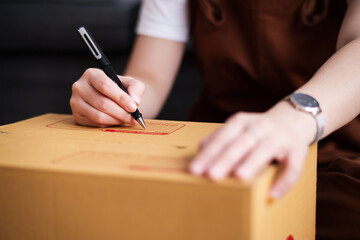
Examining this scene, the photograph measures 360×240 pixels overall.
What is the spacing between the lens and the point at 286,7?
86 cm

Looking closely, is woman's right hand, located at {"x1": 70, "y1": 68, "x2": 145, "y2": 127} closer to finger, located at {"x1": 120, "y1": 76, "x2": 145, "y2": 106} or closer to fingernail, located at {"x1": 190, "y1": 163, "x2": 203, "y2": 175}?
finger, located at {"x1": 120, "y1": 76, "x2": 145, "y2": 106}

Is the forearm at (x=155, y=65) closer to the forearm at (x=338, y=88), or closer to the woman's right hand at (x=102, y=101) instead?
the woman's right hand at (x=102, y=101)

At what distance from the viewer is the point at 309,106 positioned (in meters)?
0.55

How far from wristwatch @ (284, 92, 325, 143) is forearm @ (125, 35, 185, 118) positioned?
1.45 feet

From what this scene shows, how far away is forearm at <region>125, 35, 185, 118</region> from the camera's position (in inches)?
38.6

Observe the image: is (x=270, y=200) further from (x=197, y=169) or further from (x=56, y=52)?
(x=56, y=52)

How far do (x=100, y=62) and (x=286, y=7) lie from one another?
38 centimetres

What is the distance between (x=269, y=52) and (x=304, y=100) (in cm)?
35

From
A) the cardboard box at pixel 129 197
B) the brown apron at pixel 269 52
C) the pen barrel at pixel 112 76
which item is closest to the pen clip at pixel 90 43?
the pen barrel at pixel 112 76

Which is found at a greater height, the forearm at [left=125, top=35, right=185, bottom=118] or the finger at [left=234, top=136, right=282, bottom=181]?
the forearm at [left=125, top=35, right=185, bottom=118]

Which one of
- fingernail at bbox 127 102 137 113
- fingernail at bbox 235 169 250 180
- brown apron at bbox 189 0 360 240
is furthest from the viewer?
brown apron at bbox 189 0 360 240

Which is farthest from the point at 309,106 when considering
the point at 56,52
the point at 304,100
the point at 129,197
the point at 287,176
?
the point at 56,52

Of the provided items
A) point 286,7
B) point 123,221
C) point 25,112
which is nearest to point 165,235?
point 123,221

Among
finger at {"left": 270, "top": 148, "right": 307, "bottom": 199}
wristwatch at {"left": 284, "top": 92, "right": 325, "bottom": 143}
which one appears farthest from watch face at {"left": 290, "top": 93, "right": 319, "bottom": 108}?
finger at {"left": 270, "top": 148, "right": 307, "bottom": 199}
